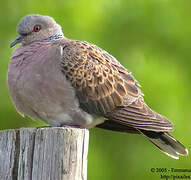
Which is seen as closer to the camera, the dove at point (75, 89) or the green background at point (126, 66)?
the dove at point (75, 89)

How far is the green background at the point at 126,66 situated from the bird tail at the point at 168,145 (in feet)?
6.67

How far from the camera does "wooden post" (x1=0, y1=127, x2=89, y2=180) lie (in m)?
3.29

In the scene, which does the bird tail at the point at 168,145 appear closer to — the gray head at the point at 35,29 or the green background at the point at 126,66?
the gray head at the point at 35,29

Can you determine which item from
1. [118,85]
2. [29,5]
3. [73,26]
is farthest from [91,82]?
[29,5]

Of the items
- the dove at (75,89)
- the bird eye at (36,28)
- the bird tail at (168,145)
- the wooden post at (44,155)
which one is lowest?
the wooden post at (44,155)

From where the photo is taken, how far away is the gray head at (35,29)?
5.16 m

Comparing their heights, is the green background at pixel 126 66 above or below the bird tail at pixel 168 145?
above

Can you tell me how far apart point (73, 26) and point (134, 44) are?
47.4 inches

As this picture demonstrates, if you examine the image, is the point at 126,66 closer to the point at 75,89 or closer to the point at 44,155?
the point at 75,89

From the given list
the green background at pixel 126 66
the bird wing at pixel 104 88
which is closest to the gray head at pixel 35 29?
the bird wing at pixel 104 88

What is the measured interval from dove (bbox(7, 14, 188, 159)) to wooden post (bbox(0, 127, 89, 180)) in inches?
48.2

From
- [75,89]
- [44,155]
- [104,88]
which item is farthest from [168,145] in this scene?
[44,155]

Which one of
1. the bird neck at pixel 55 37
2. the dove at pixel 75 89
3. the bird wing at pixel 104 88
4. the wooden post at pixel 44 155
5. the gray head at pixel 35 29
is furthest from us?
the bird neck at pixel 55 37

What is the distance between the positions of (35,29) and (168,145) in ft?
5.67
